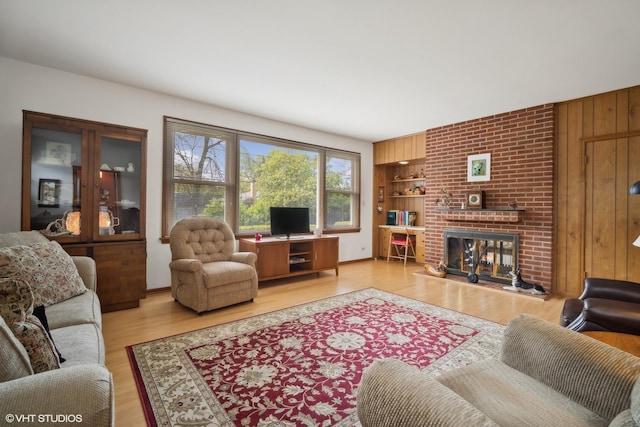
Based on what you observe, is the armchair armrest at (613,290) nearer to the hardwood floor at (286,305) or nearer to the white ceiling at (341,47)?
the hardwood floor at (286,305)

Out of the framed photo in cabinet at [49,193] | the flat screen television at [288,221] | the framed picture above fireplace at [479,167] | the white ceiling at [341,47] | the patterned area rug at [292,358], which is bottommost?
the patterned area rug at [292,358]

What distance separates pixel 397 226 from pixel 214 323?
4328 millimetres

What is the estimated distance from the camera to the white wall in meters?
2.91

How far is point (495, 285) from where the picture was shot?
4234 millimetres

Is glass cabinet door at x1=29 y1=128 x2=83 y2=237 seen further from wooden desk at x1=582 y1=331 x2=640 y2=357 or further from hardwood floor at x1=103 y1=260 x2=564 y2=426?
wooden desk at x1=582 y1=331 x2=640 y2=357

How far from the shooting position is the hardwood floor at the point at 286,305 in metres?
2.01

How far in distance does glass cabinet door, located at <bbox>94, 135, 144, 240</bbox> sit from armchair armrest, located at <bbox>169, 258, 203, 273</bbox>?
60 cm

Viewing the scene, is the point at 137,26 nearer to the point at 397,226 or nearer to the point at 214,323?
the point at 214,323

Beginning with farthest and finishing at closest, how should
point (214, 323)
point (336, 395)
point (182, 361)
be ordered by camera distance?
point (214, 323), point (182, 361), point (336, 395)

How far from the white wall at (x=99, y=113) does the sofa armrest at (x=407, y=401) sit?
11.8ft

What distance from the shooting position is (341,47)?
2.63 m

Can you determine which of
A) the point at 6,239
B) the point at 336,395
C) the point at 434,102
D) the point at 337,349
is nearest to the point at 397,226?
the point at 434,102

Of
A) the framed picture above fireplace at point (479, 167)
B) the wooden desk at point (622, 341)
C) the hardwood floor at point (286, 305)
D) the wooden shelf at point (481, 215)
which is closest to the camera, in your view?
the wooden desk at point (622, 341)

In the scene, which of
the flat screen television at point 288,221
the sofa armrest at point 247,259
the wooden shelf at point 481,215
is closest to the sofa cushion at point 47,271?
the sofa armrest at point 247,259
